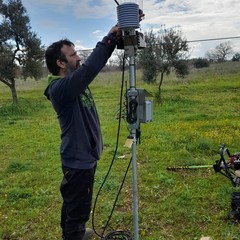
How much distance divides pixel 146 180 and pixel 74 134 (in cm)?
253

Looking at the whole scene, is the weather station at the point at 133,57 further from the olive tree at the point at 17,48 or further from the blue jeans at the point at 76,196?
the olive tree at the point at 17,48

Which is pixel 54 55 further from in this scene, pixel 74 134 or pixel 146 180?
pixel 146 180

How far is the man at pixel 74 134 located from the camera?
2.19 metres

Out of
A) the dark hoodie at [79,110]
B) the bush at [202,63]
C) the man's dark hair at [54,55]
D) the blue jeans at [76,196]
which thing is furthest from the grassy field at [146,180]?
the bush at [202,63]

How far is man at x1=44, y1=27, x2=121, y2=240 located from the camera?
2.19 m

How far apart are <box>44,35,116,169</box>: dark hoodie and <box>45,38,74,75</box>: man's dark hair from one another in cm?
7

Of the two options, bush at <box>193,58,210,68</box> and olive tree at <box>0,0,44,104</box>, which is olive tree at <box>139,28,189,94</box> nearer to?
olive tree at <box>0,0,44,104</box>

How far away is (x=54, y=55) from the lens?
2213 mm

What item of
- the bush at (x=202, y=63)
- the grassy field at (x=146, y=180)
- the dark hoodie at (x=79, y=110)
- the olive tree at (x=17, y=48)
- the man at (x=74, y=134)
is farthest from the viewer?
the bush at (x=202, y=63)

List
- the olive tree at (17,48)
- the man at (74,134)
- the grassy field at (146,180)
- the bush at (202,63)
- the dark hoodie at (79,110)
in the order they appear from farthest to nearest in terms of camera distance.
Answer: the bush at (202,63), the olive tree at (17,48), the grassy field at (146,180), the man at (74,134), the dark hoodie at (79,110)

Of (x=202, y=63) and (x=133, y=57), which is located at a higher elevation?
(x=202, y=63)

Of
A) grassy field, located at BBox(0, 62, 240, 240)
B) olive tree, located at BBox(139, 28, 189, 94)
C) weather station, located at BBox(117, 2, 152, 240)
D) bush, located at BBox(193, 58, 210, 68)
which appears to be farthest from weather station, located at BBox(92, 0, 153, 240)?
bush, located at BBox(193, 58, 210, 68)

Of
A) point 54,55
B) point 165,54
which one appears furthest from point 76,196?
point 165,54

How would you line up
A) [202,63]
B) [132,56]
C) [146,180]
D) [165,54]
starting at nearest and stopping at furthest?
[132,56], [146,180], [165,54], [202,63]
